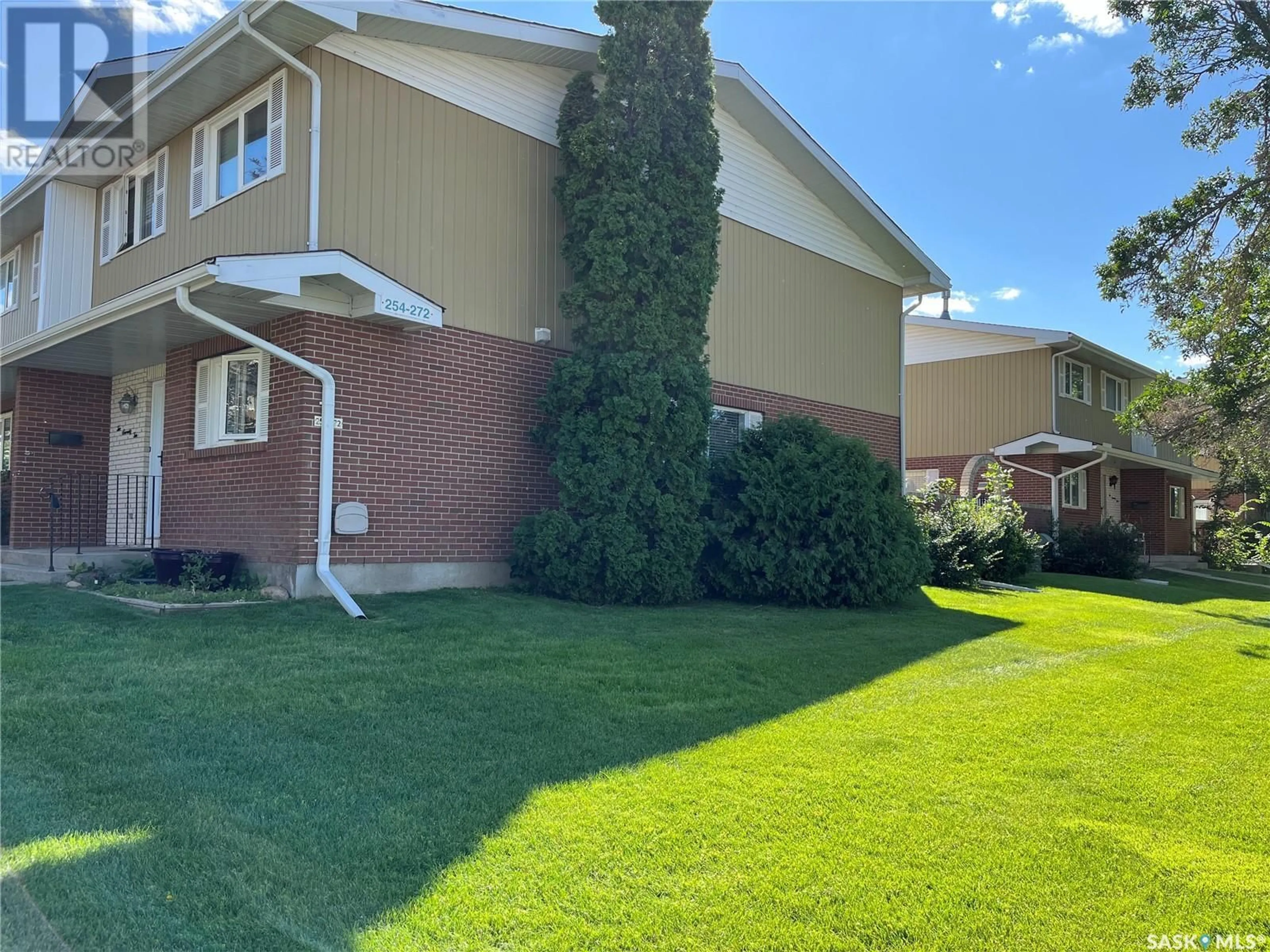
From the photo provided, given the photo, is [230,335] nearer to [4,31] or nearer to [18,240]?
[4,31]

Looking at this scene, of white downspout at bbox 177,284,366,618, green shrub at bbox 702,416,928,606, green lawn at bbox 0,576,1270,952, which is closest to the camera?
green lawn at bbox 0,576,1270,952

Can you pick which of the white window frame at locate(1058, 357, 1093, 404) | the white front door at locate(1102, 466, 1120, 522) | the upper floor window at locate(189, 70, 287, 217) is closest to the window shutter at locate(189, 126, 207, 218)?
the upper floor window at locate(189, 70, 287, 217)

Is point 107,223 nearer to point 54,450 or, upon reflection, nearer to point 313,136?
point 54,450

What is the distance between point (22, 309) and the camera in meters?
15.0

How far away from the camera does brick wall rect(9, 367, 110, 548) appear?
1245cm

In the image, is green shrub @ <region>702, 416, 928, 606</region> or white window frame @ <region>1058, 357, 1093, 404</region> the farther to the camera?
white window frame @ <region>1058, 357, 1093, 404</region>

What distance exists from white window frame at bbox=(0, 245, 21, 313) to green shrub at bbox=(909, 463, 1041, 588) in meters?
15.0

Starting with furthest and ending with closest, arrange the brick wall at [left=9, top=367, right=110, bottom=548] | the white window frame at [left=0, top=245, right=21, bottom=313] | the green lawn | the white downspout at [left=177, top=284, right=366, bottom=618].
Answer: the white window frame at [left=0, top=245, right=21, bottom=313] < the brick wall at [left=9, top=367, right=110, bottom=548] < the white downspout at [left=177, top=284, right=366, bottom=618] < the green lawn

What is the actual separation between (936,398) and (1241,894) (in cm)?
2228

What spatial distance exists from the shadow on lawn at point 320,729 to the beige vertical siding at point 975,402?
1566 centimetres

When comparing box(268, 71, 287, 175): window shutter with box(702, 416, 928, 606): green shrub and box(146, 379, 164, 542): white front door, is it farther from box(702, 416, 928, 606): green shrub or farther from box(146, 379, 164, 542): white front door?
box(702, 416, 928, 606): green shrub

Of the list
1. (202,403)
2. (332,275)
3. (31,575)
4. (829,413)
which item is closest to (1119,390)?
(829,413)

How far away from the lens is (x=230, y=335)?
9898 mm

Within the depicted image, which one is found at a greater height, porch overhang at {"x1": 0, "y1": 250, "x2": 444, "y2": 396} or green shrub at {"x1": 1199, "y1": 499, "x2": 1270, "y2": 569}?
porch overhang at {"x1": 0, "y1": 250, "x2": 444, "y2": 396}
